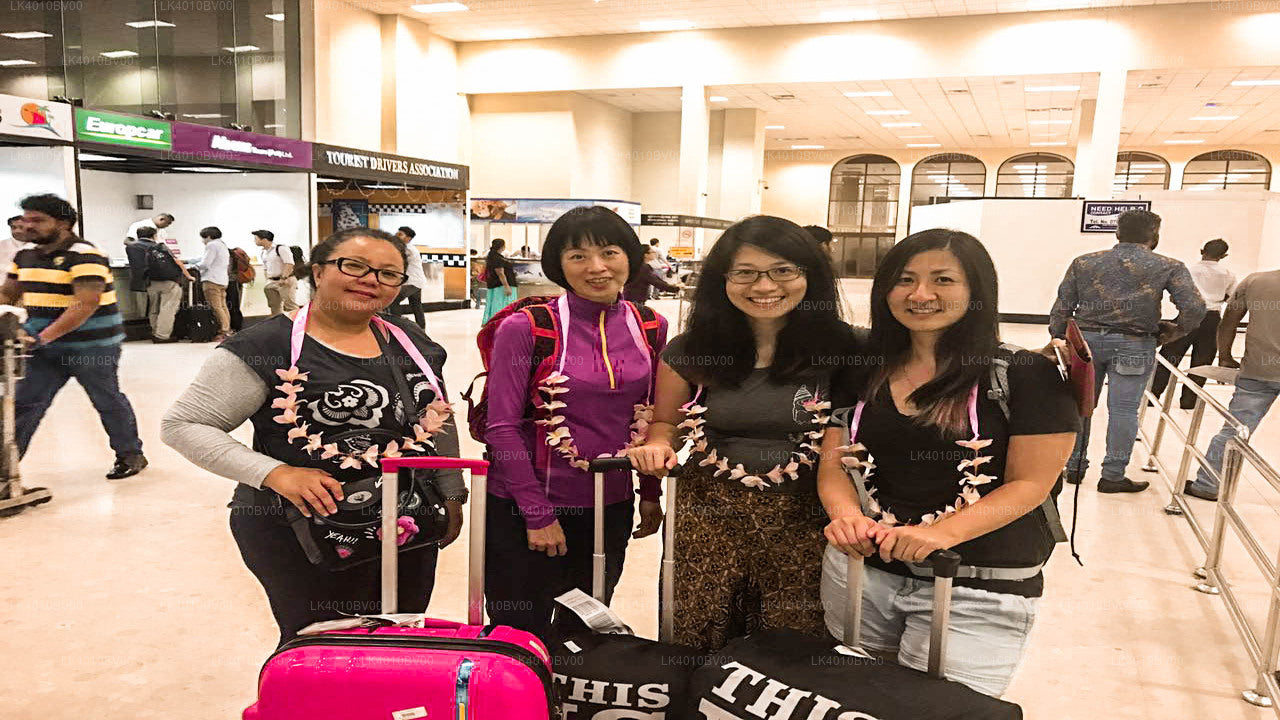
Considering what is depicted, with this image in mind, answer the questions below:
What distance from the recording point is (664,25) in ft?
59.3

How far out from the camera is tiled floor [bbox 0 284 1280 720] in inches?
103

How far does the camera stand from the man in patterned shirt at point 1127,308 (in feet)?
15.6

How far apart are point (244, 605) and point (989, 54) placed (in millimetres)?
17163

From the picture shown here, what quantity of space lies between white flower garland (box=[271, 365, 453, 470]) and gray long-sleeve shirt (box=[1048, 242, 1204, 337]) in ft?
13.4

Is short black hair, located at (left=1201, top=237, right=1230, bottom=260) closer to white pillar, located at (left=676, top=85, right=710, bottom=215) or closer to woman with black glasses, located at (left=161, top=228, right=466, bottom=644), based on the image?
woman with black glasses, located at (left=161, top=228, right=466, bottom=644)

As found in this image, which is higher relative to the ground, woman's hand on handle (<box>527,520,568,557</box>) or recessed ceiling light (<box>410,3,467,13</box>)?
recessed ceiling light (<box>410,3,467,13</box>)

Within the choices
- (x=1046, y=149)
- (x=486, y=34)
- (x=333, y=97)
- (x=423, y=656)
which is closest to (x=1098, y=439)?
(x=423, y=656)

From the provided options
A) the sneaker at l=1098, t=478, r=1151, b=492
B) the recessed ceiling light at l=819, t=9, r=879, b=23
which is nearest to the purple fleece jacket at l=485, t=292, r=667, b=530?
the sneaker at l=1098, t=478, r=1151, b=492

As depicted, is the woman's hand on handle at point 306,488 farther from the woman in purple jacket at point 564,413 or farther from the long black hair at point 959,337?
the long black hair at point 959,337

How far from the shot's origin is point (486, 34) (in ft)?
63.3

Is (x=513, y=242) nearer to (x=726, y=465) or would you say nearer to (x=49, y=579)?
(x=49, y=579)

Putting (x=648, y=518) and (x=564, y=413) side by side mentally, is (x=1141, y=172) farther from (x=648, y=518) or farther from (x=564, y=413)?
(x=564, y=413)

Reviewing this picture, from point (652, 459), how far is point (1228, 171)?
104 ft

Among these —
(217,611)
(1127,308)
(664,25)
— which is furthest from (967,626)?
(664,25)
